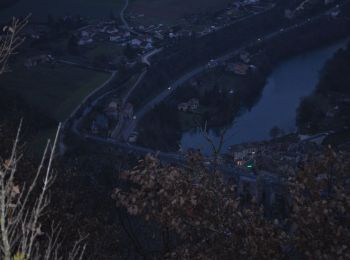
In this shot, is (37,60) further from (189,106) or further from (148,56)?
(189,106)

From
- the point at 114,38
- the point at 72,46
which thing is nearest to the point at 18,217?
A: the point at 72,46

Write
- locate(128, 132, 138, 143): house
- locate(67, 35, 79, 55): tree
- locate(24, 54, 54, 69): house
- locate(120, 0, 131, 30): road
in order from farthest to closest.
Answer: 1. locate(120, 0, 131, 30): road
2. locate(67, 35, 79, 55): tree
3. locate(24, 54, 54, 69): house
4. locate(128, 132, 138, 143): house

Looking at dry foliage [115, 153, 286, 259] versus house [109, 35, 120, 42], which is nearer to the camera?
dry foliage [115, 153, 286, 259]

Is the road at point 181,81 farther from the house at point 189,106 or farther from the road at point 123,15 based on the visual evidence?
the road at point 123,15

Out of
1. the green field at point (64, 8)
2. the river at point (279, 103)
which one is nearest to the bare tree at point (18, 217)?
the river at point (279, 103)

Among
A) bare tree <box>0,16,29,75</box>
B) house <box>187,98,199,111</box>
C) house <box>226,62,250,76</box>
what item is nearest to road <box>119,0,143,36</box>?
house <box>226,62,250,76</box>

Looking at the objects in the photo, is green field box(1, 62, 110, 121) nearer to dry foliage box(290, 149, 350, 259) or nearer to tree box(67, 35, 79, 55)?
tree box(67, 35, 79, 55)
